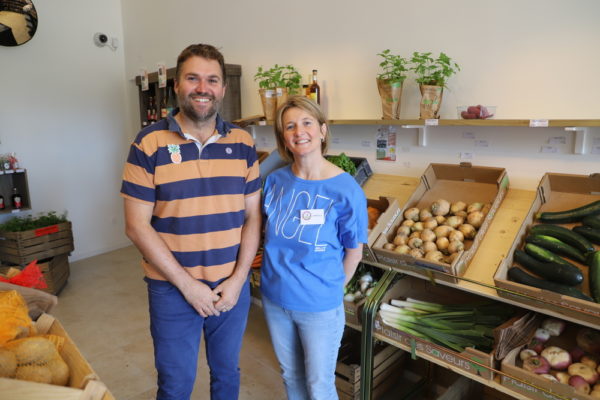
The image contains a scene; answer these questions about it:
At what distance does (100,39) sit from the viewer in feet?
15.8

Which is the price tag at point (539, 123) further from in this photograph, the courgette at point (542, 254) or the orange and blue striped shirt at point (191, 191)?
the orange and blue striped shirt at point (191, 191)

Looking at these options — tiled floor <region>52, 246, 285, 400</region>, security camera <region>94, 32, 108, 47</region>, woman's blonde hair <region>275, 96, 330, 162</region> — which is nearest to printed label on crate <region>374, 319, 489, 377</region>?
tiled floor <region>52, 246, 285, 400</region>

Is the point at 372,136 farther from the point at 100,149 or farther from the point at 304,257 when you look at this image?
the point at 100,149

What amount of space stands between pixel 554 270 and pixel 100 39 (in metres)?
5.04

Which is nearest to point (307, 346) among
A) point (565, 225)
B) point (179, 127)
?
point (179, 127)

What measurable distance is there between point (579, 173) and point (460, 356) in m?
1.15

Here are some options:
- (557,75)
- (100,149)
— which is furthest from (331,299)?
(100,149)

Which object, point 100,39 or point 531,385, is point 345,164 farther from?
point 100,39

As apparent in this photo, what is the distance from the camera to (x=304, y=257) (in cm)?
153

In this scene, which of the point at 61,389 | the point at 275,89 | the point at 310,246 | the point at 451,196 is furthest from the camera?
the point at 275,89

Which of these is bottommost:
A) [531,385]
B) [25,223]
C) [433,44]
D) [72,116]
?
[531,385]

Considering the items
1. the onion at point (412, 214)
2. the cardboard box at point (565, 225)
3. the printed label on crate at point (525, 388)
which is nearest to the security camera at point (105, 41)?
the onion at point (412, 214)

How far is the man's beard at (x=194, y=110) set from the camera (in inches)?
60.6

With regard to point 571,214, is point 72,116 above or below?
above
